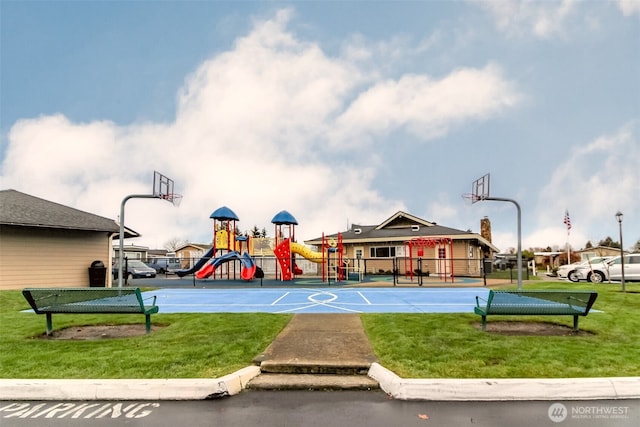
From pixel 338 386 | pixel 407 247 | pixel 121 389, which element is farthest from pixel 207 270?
pixel 338 386

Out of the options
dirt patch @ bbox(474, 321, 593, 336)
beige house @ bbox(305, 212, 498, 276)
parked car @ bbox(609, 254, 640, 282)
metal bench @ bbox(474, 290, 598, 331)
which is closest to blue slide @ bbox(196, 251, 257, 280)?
beige house @ bbox(305, 212, 498, 276)

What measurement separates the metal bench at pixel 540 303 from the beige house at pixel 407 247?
2332 cm

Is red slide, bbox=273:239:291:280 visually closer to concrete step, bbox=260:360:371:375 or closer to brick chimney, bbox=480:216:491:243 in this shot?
concrete step, bbox=260:360:371:375

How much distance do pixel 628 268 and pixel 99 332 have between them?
26418mm

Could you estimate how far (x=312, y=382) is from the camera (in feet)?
18.6

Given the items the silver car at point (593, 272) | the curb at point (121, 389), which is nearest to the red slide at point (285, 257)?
the silver car at point (593, 272)

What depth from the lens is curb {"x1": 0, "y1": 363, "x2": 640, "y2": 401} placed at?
510 centimetres

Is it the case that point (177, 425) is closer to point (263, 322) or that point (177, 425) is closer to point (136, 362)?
point (136, 362)

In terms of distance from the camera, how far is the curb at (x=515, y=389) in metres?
5.09

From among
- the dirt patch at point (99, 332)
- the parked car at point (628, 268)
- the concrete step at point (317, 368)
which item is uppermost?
the parked car at point (628, 268)

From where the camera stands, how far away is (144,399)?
5.17m

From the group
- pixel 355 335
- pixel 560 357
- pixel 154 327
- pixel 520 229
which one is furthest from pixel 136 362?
pixel 520 229

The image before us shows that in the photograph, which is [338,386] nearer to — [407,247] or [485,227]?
[407,247]

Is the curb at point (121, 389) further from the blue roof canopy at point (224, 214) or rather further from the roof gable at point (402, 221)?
the roof gable at point (402, 221)
